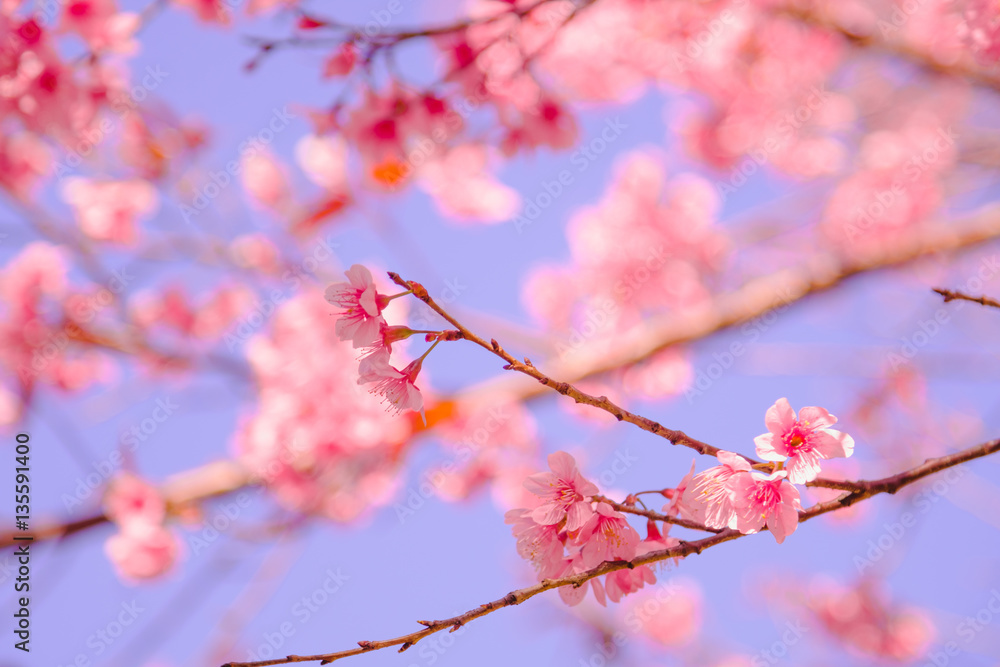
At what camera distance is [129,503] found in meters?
3.32

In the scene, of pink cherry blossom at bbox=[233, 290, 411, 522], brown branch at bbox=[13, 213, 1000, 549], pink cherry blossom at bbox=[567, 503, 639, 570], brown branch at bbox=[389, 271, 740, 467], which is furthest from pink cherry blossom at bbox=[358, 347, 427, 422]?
pink cherry blossom at bbox=[233, 290, 411, 522]

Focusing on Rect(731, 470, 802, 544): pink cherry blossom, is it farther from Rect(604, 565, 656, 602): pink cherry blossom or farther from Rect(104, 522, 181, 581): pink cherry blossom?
Rect(104, 522, 181, 581): pink cherry blossom

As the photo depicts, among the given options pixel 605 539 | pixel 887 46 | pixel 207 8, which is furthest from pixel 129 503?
pixel 887 46

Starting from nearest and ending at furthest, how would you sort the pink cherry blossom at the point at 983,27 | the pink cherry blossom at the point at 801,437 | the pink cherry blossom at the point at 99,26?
1. the pink cherry blossom at the point at 801,437
2. the pink cherry blossom at the point at 983,27
3. the pink cherry blossom at the point at 99,26

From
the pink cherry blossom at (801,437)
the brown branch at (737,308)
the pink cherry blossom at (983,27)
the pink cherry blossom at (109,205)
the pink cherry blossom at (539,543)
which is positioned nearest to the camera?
the pink cherry blossom at (801,437)

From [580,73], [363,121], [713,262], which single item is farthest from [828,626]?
[363,121]

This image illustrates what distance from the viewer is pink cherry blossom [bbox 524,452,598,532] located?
1.16m

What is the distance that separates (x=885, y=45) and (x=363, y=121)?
10.6 feet

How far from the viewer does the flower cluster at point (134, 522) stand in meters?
3.32

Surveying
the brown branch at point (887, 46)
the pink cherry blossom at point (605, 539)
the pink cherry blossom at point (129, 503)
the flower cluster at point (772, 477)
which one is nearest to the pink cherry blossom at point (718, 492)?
the flower cluster at point (772, 477)

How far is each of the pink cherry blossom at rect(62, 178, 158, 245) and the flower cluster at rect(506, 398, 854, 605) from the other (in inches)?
166

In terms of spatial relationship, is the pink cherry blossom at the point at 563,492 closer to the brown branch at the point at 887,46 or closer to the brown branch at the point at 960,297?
the brown branch at the point at 960,297

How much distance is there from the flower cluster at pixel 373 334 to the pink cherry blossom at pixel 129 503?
2.65m

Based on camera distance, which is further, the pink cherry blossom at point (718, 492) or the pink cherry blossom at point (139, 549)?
the pink cherry blossom at point (139, 549)
